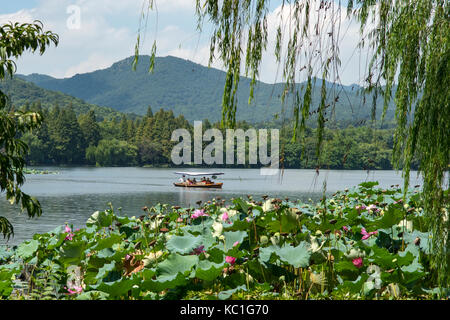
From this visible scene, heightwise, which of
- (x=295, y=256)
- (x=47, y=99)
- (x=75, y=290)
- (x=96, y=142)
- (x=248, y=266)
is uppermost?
(x=47, y=99)

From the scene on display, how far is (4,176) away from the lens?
4.19 meters

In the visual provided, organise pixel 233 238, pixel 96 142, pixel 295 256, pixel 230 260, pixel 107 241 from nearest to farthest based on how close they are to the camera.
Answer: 1. pixel 295 256
2. pixel 230 260
3. pixel 107 241
4. pixel 233 238
5. pixel 96 142

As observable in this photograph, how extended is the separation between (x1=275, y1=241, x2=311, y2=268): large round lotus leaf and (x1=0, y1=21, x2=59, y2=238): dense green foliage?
2.71 metres

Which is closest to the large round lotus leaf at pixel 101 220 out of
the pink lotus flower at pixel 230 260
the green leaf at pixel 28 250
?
the green leaf at pixel 28 250

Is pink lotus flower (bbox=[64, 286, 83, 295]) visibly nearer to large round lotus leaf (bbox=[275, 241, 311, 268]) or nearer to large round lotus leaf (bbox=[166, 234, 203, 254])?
large round lotus leaf (bbox=[166, 234, 203, 254])

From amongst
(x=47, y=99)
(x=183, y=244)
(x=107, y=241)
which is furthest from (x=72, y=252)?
(x=47, y=99)

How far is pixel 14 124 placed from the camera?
4242mm

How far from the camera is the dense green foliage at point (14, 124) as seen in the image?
4219mm

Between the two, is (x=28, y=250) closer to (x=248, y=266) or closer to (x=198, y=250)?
(x=198, y=250)

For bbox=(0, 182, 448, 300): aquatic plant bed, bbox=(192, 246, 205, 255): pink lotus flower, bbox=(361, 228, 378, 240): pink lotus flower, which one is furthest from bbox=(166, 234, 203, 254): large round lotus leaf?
bbox=(361, 228, 378, 240): pink lotus flower

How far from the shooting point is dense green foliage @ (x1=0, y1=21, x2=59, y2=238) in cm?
422

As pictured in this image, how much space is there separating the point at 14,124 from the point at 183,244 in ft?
7.93

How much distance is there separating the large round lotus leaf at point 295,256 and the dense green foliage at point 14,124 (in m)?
2.71

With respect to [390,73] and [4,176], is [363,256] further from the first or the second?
[4,176]
